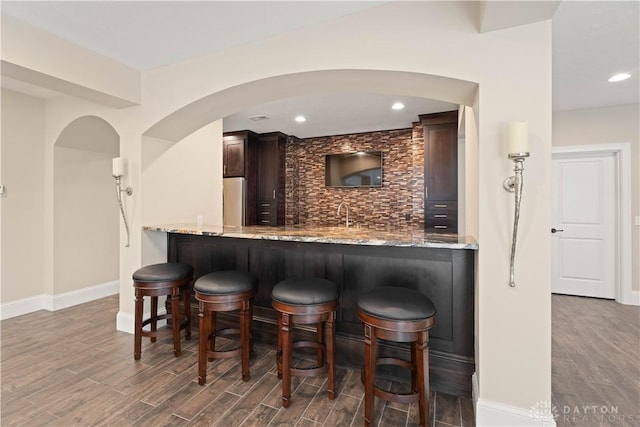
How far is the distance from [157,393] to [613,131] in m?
5.65

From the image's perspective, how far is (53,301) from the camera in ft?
11.6

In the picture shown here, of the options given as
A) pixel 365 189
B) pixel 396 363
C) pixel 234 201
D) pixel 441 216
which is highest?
pixel 365 189

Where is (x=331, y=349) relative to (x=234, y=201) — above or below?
below

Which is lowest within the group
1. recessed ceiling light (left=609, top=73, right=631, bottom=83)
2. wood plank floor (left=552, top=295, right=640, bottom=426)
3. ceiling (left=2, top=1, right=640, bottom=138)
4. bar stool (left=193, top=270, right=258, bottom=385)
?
wood plank floor (left=552, top=295, right=640, bottom=426)

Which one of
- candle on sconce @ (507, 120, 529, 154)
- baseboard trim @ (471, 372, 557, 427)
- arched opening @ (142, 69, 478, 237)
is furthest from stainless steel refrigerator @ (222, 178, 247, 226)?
candle on sconce @ (507, 120, 529, 154)

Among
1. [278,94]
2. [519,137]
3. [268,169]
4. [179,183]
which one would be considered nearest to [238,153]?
[268,169]

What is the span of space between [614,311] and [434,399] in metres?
3.22

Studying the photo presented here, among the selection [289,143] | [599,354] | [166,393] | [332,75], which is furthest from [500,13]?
[289,143]

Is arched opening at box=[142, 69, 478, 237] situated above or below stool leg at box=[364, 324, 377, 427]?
above

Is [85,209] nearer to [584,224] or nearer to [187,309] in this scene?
[187,309]

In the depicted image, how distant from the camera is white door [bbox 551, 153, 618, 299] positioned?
4.02m

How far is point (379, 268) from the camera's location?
224 cm

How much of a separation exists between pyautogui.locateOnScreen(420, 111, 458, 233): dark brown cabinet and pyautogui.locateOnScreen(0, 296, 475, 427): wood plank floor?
112 inches

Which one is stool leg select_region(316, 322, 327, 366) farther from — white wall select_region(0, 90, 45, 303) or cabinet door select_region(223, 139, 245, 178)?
cabinet door select_region(223, 139, 245, 178)
